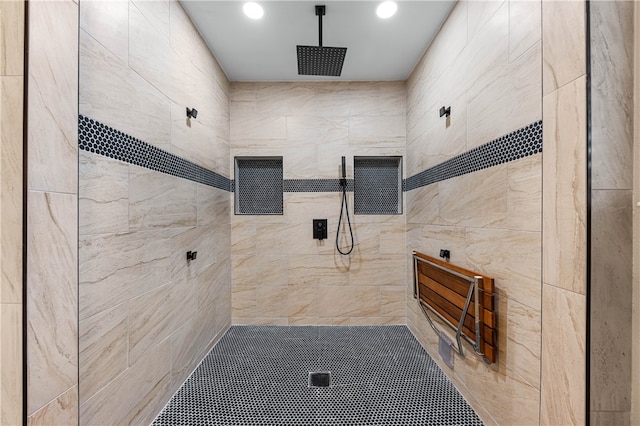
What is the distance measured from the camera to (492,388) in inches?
58.7

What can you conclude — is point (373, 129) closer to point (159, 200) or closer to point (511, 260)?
point (511, 260)

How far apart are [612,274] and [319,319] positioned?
7.62 feet

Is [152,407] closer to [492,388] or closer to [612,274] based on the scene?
[492,388]

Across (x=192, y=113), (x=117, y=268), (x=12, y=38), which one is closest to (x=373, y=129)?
(x=192, y=113)

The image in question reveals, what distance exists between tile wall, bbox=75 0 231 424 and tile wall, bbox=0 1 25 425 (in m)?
0.23

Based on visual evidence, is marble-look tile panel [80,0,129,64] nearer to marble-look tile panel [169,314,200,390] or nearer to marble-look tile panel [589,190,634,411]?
marble-look tile panel [169,314,200,390]

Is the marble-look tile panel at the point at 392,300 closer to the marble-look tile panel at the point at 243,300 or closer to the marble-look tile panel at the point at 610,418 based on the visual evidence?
the marble-look tile panel at the point at 243,300

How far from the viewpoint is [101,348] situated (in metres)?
1.19

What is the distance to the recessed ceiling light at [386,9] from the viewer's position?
6.13ft

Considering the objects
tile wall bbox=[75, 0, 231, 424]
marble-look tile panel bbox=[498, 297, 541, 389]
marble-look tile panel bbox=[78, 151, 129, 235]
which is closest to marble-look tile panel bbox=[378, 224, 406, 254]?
marble-look tile panel bbox=[498, 297, 541, 389]

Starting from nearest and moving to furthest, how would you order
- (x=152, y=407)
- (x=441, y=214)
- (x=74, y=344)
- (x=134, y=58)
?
(x=74, y=344)
(x=134, y=58)
(x=152, y=407)
(x=441, y=214)

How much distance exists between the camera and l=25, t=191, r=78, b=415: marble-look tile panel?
859mm

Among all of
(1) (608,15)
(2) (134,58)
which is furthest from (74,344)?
(1) (608,15)

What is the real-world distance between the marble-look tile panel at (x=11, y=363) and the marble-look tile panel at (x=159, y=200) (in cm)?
59
